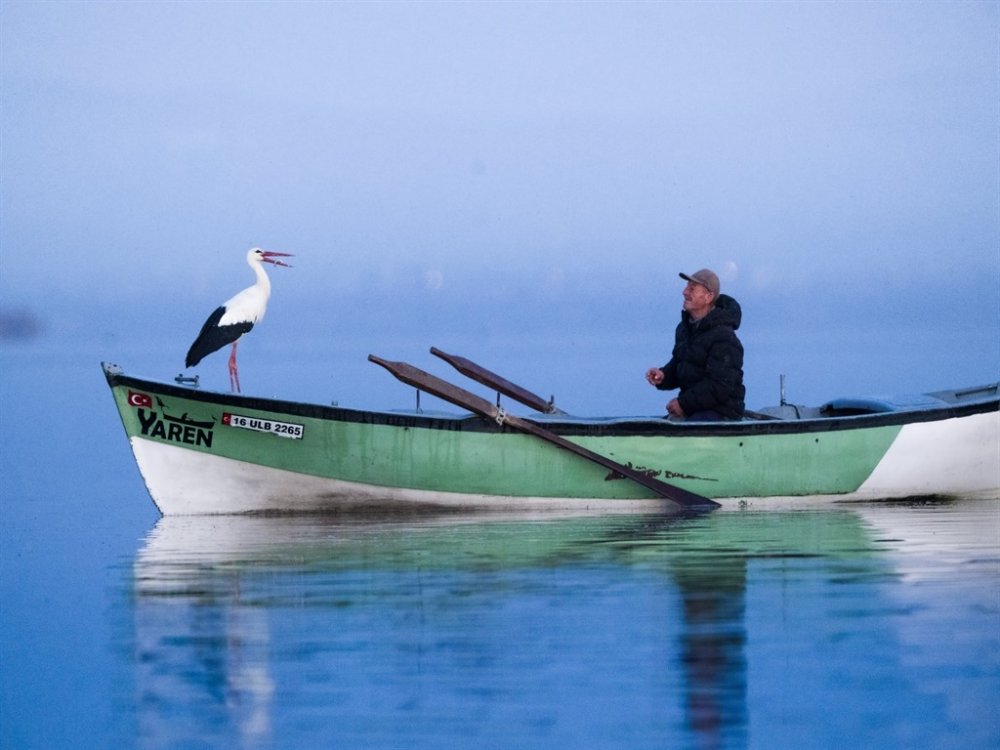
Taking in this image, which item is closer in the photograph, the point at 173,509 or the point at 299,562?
the point at 299,562

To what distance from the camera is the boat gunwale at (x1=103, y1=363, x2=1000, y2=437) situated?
38.1 feet

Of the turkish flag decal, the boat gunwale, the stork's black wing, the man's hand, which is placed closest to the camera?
the boat gunwale

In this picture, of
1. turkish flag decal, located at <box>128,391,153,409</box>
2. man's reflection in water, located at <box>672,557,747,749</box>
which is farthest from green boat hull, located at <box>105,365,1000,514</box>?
man's reflection in water, located at <box>672,557,747,749</box>

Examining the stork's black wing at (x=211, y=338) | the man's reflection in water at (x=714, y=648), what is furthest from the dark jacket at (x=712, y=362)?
the stork's black wing at (x=211, y=338)

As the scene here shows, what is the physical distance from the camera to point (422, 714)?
6.27 m

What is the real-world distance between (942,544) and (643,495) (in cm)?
235

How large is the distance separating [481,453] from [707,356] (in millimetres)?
1642

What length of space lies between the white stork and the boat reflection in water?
56.4 inches

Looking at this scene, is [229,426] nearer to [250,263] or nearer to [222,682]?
[250,263]

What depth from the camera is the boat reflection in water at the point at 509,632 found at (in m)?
6.18

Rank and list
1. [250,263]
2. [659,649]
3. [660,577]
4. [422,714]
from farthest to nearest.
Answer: [250,263] → [660,577] → [659,649] → [422,714]

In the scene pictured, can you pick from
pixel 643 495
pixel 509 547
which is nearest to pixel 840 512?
pixel 643 495

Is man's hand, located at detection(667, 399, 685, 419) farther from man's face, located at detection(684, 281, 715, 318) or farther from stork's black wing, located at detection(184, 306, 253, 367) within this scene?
stork's black wing, located at detection(184, 306, 253, 367)

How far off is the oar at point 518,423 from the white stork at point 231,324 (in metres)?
1.28
